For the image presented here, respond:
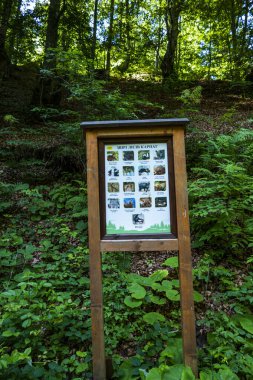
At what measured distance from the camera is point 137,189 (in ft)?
7.96

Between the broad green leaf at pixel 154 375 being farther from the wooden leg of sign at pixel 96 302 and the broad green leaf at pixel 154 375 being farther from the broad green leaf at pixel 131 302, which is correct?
the broad green leaf at pixel 131 302

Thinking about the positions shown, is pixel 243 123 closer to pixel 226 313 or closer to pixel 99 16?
pixel 226 313

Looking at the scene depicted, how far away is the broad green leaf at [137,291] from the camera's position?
3291 mm

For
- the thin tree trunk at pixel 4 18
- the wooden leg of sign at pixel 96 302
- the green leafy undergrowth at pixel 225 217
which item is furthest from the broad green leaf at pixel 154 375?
the thin tree trunk at pixel 4 18

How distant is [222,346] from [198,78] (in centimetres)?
1764

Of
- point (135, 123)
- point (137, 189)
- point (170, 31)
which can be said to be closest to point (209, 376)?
point (137, 189)

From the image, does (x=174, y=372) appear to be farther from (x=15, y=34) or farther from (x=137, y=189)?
(x=15, y=34)

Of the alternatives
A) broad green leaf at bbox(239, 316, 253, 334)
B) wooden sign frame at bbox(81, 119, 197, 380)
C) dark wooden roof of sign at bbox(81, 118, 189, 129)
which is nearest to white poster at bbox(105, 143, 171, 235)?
wooden sign frame at bbox(81, 119, 197, 380)

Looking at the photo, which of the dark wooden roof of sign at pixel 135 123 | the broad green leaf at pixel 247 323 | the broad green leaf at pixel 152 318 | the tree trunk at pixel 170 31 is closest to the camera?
the dark wooden roof of sign at pixel 135 123

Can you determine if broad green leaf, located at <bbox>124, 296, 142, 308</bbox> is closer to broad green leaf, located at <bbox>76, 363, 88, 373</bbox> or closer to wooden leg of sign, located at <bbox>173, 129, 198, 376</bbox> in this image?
broad green leaf, located at <bbox>76, 363, 88, 373</bbox>

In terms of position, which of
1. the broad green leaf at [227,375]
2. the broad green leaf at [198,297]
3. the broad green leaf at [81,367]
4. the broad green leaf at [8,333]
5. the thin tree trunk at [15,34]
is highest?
the thin tree trunk at [15,34]

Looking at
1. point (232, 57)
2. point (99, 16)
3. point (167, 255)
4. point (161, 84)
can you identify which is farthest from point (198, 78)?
point (167, 255)

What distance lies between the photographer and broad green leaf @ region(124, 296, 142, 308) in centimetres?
326

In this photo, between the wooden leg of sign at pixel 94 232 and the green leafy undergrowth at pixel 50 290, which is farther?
the green leafy undergrowth at pixel 50 290
